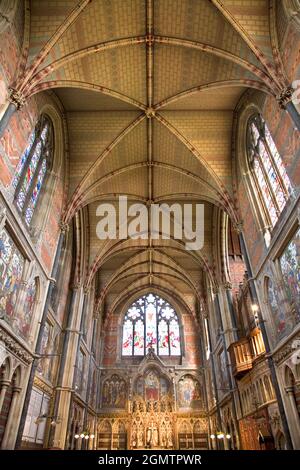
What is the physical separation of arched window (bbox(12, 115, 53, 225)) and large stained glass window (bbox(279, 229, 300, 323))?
10.9m

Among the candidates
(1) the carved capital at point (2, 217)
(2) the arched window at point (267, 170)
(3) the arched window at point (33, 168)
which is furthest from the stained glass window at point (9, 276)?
(2) the arched window at point (267, 170)

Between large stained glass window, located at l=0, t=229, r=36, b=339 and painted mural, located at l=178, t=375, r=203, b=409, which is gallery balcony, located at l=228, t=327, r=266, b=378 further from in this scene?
painted mural, located at l=178, t=375, r=203, b=409

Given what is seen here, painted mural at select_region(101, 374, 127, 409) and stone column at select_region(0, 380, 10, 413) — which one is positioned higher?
painted mural at select_region(101, 374, 127, 409)

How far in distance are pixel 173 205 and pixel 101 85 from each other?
11.0 metres

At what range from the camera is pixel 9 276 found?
40.3 feet

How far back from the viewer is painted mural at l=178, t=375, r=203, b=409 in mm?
27391

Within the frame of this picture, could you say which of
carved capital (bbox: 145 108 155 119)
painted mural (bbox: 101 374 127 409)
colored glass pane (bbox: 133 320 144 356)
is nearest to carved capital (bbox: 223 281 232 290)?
colored glass pane (bbox: 133 320 144 356)

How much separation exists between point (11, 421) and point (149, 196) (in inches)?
613

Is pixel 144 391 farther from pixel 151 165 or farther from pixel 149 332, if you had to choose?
pixel 151 165

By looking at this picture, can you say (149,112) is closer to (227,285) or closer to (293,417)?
(227,285)


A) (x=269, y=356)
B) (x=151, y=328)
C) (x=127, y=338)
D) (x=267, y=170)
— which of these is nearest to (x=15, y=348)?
(x=269, y=356)

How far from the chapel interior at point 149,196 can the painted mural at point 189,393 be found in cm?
12

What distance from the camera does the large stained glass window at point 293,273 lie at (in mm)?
11750

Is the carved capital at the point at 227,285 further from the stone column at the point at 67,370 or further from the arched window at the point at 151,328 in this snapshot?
the arched window at the point at 151,328
